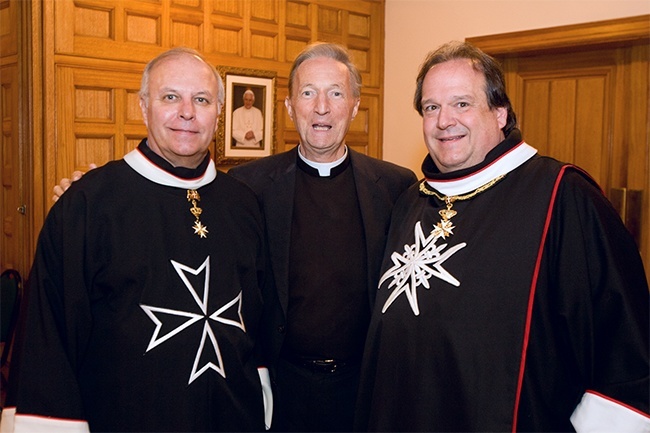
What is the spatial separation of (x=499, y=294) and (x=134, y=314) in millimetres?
1019

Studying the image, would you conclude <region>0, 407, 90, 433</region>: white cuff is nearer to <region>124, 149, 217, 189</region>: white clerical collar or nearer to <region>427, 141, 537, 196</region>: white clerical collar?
<region>124, 149, 217, 189</region>: white clerical collar

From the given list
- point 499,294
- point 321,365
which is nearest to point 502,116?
point 499,294

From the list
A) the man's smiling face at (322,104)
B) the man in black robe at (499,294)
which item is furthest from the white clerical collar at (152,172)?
the man in black robe at (499,294)

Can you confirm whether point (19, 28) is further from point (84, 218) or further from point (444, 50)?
point (444, 50)

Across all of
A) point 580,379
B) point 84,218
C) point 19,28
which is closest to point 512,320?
point 580,379

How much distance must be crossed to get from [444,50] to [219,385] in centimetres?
→ 123

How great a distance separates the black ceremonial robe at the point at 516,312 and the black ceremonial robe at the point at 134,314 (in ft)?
1.70

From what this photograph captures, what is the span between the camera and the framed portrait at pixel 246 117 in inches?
183

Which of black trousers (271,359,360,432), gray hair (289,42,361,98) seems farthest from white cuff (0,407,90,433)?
gray hair (289,42,361,98)

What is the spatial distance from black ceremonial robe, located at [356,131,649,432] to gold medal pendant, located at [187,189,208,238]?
61 centimetres

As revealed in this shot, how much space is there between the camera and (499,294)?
188 cm

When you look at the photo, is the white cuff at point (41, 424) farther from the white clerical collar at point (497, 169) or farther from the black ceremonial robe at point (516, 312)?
the white clerical collar at point (497, 169)

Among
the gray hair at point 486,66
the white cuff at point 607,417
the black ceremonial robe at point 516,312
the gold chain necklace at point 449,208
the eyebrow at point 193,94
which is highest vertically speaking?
the gray hair at point 486,66

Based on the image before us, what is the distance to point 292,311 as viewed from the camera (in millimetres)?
2416
